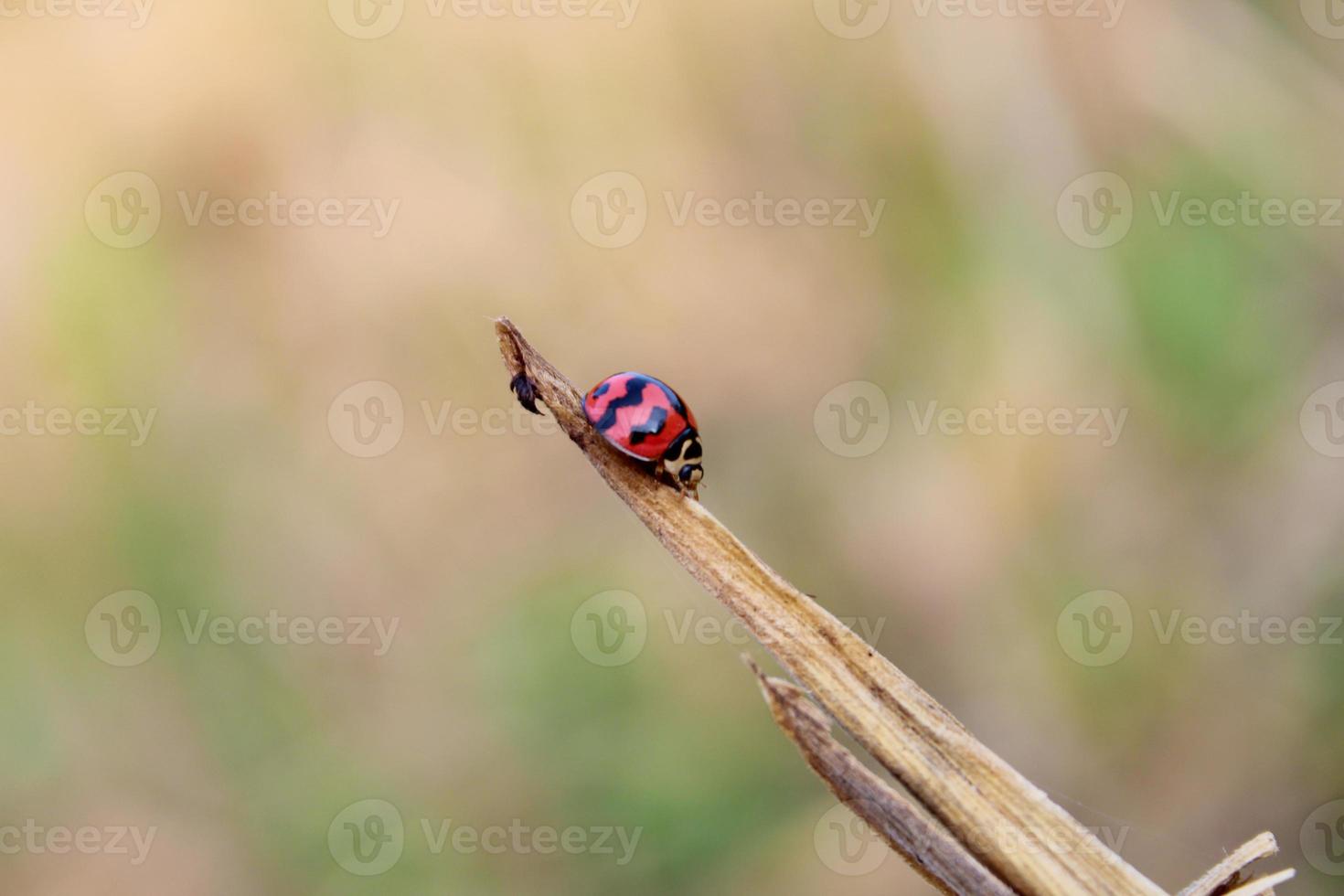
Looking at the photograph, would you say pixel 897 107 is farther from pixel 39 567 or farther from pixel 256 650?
pixel 39 567

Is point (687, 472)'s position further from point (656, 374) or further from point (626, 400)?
point (656, 374)

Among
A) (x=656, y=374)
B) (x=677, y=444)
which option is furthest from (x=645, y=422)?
(x=656, y=374)

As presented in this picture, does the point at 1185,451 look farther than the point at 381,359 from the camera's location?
No

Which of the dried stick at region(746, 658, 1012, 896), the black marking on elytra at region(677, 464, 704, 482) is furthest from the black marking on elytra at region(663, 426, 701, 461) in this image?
the dried stick at region(746, 658, 1012, 896)

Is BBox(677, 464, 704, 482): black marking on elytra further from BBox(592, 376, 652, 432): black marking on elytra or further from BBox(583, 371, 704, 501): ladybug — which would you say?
BBox(592, 376, 652, 432): black marking on elytra

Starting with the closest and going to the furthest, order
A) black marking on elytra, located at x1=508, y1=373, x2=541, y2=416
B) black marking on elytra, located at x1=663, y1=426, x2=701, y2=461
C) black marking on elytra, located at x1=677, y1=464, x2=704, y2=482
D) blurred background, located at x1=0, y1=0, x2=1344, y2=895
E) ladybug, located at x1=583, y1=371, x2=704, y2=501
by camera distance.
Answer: black marking on elytra, located at x1=508, y1=373, x2=541, y2=416 → ladybug, located at x1=583, y1=371, x2=704, y2=501 → black marking on elytra, located at x1=663, y1=426, x2=701, y2=461 → black marking on elytra, located at x1=677, y1=464, x2=704, y2=482 → blurred background, located at x1=0, y1=0, x2=1344, y2=895

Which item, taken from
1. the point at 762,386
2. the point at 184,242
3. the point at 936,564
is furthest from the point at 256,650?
the point at 936,564
